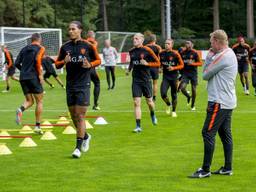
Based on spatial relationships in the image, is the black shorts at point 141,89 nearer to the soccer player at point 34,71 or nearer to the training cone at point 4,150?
the soccer player at point 34,71

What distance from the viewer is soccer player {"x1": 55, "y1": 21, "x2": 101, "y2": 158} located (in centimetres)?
1120

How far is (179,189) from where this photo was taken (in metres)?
8.75

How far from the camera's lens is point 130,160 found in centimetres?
1102

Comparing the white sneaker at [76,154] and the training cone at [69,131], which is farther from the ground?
the white sneaker at [76,154]

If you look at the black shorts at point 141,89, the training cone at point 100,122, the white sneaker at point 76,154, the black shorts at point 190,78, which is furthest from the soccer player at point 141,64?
the black shorts at point 190,78

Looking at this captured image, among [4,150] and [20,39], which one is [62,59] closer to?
[4,150]

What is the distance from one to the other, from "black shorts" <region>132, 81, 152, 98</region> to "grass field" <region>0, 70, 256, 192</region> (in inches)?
31.3

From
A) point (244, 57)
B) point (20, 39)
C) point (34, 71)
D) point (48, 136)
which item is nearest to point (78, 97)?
point (48, 136)

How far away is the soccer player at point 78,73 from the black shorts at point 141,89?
11.1 ft

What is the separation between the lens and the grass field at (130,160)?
29.7 ft

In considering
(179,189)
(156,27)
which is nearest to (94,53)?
(179,189)

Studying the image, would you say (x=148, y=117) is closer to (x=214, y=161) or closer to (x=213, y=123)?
(x=214, y=161)

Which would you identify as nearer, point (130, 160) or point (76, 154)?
point (130, 160)

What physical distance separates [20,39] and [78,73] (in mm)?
27382
